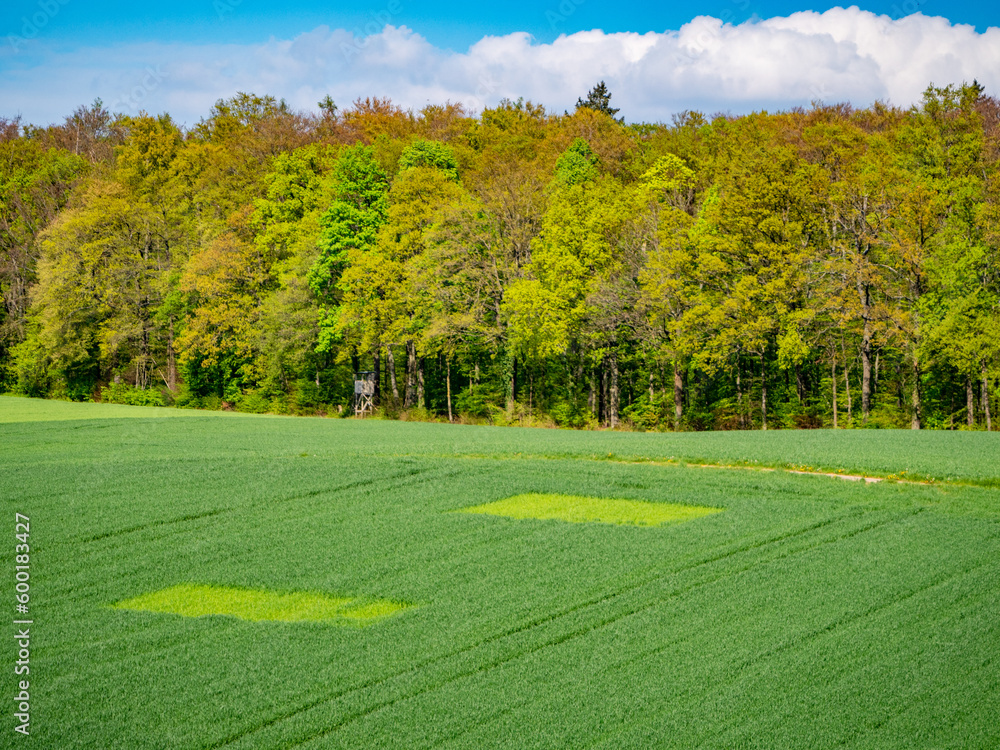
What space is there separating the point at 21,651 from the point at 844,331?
4362cm

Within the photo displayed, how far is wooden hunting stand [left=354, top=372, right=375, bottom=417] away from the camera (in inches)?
2130

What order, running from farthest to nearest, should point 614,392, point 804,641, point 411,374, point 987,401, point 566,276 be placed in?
point 411,374
point 614,392
point 566,276
point 987,401
point 804,641

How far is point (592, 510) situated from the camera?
59.3 feet

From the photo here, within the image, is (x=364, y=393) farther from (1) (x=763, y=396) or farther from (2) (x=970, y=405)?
(2) (x=970, y=405)

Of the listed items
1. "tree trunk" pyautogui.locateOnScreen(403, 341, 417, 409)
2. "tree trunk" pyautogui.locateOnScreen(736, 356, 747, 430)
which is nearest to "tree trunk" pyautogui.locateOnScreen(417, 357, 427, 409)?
"tree trunk" pyautogui.locateOnScreen(403, 341, 417, 409)

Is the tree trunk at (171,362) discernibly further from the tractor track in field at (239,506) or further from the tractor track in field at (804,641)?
the tractor track in field at (804,641)

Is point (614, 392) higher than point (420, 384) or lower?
lower

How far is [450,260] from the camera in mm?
50562

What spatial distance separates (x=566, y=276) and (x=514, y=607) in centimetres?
3764

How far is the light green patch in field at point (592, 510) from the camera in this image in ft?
56.1

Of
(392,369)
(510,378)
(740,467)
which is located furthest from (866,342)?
(392,369)

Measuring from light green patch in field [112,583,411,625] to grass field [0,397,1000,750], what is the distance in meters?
0.05

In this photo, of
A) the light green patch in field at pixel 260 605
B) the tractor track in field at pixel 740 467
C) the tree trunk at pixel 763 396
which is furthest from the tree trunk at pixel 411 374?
the light green patch in field at pixel 260 605

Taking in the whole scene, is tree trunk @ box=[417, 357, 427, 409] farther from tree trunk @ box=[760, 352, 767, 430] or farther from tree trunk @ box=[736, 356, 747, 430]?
tree trunk @ box=[760, 352, 767, 430]
